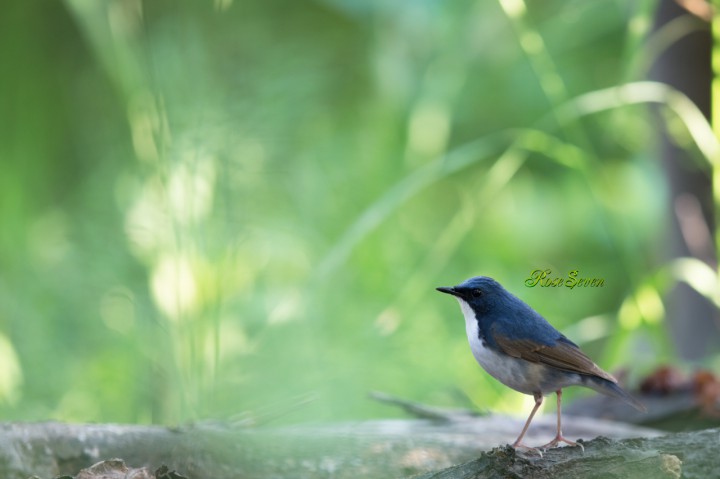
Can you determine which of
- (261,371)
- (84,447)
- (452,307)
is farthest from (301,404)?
(452,307)

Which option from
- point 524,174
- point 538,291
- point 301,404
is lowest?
point 301,404

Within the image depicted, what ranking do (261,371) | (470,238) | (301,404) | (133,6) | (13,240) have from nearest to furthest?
1. (301,404)
2. (261,371)
3. (13,240)
4. (133,6)
5. (470,238)

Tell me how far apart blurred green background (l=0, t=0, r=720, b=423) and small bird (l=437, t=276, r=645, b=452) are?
0.23 m

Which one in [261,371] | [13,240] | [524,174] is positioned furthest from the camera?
[524,174]

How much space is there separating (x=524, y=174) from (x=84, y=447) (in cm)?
136

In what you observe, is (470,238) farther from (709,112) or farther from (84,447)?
(84,447)

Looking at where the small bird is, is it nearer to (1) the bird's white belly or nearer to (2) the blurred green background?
(1) the bird's white belly

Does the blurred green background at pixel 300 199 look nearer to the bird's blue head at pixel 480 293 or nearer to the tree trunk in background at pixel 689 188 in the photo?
the tree trunk in background at pixel 689 188

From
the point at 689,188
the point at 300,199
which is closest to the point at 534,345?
the point at 300,199

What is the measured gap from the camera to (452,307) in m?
1.49

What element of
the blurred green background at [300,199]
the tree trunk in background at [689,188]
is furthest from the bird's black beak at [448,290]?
the tree trunk in background at [689,188]

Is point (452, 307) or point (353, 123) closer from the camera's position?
point (452, 307)

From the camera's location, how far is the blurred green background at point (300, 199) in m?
1.02

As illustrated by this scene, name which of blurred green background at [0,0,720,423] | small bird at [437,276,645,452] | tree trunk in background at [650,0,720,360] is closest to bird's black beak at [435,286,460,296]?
small bird at [437,276,645,452]
